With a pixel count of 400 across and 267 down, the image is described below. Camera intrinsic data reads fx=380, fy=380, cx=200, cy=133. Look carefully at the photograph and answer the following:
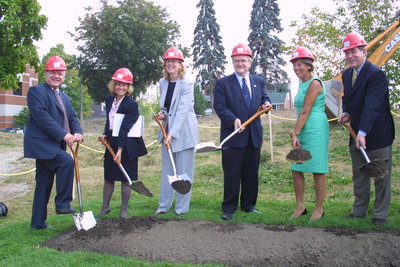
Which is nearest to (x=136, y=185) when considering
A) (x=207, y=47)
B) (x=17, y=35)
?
(x=17, y=35)

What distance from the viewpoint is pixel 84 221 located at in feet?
14.0

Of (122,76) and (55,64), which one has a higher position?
(55,64)

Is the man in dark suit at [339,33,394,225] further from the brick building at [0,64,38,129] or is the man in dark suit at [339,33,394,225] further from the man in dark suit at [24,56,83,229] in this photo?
the brick building at [0,64,38,129]

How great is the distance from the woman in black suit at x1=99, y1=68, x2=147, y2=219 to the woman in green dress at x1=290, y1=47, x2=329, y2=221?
6.50ft

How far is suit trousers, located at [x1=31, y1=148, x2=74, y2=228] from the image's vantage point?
4328 mm

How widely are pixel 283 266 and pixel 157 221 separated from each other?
176 centimetres

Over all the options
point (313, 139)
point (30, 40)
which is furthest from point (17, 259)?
point (30, 40)

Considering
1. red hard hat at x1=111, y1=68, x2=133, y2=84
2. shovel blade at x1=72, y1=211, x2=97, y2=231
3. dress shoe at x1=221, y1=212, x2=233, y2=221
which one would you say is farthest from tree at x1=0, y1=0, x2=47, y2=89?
dress shoe at x1=221, y1=212, x2=233, y2=221

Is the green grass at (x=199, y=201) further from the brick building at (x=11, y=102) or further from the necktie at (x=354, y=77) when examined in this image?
the brick building at (x=11, y=102)

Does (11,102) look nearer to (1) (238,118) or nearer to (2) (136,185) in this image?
(2) (136,185)

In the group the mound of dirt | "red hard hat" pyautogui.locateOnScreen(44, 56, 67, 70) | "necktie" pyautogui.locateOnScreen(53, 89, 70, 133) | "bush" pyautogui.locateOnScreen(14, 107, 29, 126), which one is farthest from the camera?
"bush" pyautogui.locateOnScreen(14, 107, 29, 126)

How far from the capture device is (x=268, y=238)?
148 inches

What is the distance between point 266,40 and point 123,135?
29300 mm

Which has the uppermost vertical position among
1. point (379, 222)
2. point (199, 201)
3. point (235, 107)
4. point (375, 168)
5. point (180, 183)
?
point (235, 107)
